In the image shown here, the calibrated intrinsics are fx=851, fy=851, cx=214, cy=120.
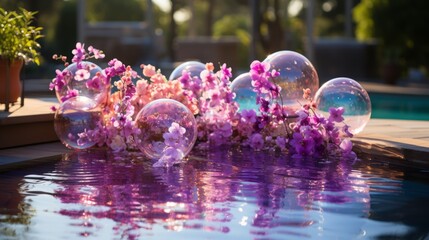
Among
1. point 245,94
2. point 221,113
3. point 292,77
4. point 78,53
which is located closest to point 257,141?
point 221,113

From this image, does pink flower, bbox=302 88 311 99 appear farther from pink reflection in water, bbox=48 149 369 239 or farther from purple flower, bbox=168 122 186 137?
purple flower, bbox=168 122 186 137

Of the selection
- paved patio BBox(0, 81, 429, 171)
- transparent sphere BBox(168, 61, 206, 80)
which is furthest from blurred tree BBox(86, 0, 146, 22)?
paved patio BBox(0, 81, 429, 171)

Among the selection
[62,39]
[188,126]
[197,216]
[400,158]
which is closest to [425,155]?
[400,158]

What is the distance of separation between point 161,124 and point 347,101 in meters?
1.82

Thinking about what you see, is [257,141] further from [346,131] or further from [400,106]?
[400,106]

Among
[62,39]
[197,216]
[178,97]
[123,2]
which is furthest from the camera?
[123,2]

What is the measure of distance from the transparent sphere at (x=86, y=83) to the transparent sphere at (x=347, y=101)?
6.04 ft

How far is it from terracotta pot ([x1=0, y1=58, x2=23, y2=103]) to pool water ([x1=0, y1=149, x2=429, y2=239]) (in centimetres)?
92

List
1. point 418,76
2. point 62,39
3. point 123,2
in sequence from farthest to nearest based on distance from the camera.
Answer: point 123,2
point 62,39
point 418,76

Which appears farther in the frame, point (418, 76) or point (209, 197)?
point (418, 76)

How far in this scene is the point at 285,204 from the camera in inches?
200

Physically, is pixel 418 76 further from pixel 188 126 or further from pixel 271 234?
pixel 271 234

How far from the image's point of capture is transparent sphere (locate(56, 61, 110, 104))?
284 inches

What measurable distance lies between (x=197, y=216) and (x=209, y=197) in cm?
58
